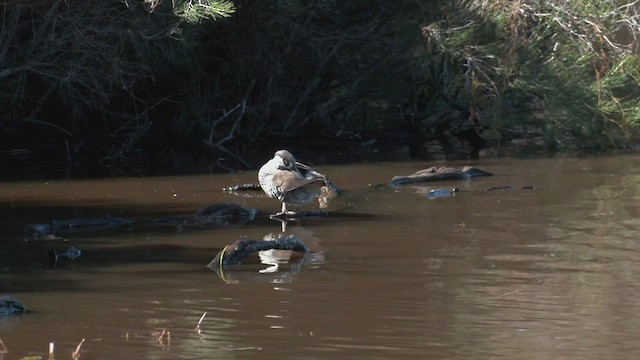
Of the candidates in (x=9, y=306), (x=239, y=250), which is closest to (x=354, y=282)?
(x=239, y=250)

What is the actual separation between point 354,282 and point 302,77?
36.0 ft

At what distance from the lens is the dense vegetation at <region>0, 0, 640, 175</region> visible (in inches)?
617

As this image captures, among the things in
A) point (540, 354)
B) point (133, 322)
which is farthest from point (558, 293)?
point (133, 322)

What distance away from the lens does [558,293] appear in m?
8.08

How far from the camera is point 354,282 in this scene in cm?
845

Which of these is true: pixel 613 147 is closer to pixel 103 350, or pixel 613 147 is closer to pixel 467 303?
pixel 467 303

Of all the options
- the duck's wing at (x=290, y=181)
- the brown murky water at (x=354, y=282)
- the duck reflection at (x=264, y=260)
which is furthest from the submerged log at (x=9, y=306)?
the duck's wing at (x=290, y=181)

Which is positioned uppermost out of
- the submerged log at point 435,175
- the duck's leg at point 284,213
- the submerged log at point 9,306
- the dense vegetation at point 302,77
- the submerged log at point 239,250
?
the dense vegetation at point 302,77

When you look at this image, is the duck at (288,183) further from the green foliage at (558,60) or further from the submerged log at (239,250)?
the green foliage at (558,60)

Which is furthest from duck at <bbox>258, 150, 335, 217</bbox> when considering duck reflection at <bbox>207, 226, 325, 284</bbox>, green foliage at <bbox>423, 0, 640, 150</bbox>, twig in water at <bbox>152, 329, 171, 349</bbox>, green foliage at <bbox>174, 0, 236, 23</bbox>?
green foliage at <bbox>423, 0, 640, 150</bbox>

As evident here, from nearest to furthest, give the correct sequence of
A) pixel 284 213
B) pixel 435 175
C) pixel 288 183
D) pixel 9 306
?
pixel 9 306, pixel 288 183, pixel 284 213, pixel 435 175

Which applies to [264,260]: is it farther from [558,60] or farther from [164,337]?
[558,60]

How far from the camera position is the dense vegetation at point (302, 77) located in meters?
15.7

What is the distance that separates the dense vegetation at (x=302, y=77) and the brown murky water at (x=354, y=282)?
2.95 m
